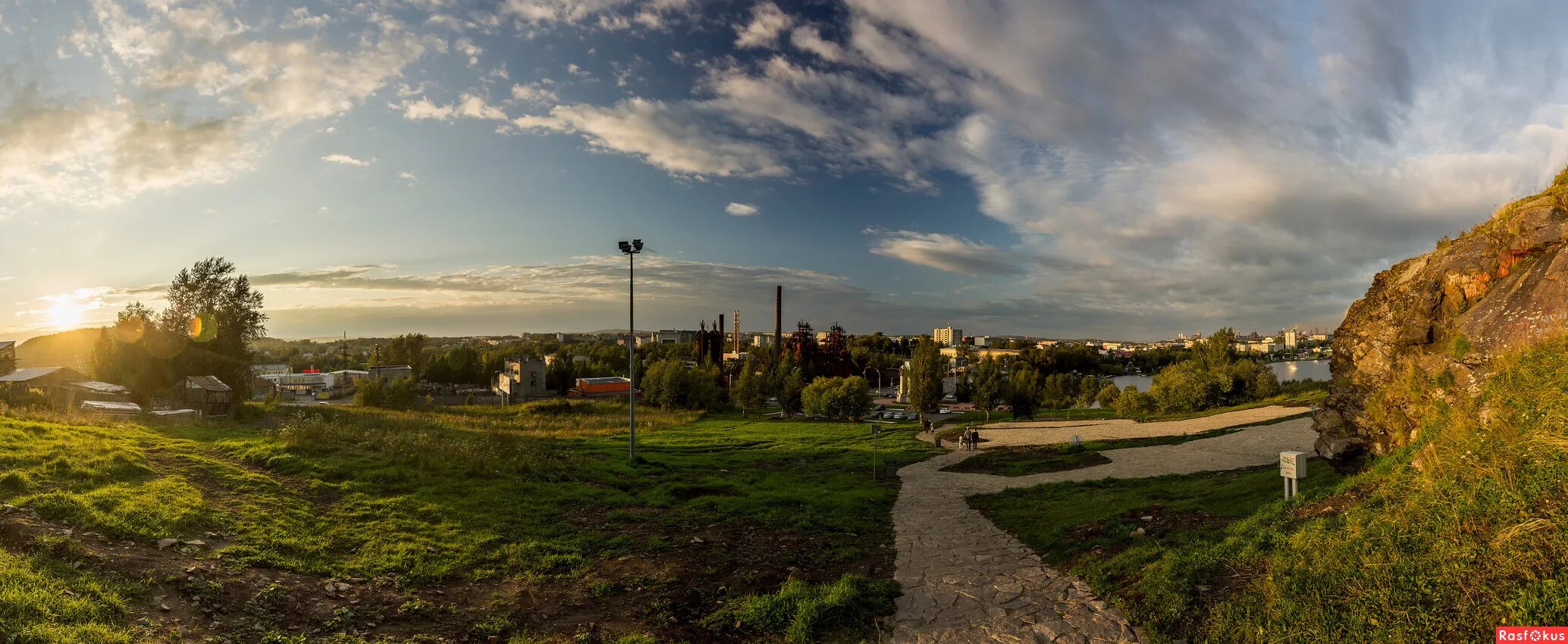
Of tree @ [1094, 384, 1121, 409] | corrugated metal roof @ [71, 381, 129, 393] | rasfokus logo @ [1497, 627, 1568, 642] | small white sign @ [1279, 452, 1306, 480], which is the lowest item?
tree @ [1094, 384, 1121, 409]

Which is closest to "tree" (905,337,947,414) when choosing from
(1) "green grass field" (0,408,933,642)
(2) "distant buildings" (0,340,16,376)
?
(1) "green grass field" (0,408,933,642)

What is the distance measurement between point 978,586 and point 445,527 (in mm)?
10081

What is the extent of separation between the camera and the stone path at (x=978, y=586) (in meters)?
7.28

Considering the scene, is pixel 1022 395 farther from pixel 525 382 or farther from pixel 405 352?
pixel 405 352

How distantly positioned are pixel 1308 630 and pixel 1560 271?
6664mm

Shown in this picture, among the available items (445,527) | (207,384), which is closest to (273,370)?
(207,384)

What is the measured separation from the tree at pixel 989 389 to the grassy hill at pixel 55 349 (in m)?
72.8

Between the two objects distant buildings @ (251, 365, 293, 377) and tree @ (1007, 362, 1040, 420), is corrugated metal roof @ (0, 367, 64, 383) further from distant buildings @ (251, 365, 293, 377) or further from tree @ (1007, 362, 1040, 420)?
distant buildings @ (251, 365, 293, 377)

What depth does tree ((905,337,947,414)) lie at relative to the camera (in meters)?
50.4

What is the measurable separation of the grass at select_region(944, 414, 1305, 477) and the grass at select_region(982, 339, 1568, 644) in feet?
43.4

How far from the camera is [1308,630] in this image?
5.80m

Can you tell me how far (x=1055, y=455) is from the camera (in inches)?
992

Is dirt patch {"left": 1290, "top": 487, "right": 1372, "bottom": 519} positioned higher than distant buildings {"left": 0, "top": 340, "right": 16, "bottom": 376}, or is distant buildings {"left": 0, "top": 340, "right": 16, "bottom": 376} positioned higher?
distant buildings {"left": 0, "top": 340, "right": 16, "bottom": 376}

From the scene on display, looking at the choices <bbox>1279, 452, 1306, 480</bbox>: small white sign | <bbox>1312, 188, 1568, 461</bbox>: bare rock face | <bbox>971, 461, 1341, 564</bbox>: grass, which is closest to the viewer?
<bbox>1312, 188, 1568, 461</bbox>: bare rock face
